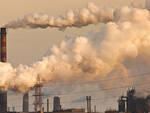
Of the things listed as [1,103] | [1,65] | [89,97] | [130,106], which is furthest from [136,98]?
[1,65]

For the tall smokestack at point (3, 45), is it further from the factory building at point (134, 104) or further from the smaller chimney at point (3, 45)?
the factory building at point (134, 104)

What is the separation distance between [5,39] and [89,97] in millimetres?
44100

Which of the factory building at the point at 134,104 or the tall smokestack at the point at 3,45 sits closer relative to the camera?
the tall smokestack at the point at 3,45

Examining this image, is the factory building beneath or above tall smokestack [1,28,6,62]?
beneath

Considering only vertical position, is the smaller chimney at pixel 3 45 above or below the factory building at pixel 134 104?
above

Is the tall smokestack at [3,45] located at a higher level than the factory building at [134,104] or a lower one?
higher

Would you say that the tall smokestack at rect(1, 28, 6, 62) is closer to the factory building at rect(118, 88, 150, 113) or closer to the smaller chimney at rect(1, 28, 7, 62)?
the smaller chimney at rect(1, 28, 7, 62)

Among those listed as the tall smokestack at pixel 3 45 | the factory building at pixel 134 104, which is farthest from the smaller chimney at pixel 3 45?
the factory building at pixel 134 104

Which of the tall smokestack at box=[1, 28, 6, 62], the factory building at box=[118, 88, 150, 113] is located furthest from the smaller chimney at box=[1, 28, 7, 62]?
the factory building at box=[118, 88, 150, 113]

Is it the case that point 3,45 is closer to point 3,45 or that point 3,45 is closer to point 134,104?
point 3,45

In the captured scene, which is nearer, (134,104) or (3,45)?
(3,45)

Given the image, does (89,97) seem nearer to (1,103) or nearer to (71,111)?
(71,111)

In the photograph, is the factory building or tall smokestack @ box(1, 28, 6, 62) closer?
tall smokestack @ box(1, 28, 6, 62)

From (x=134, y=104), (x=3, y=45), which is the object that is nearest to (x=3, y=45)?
(x=3, y=45)
